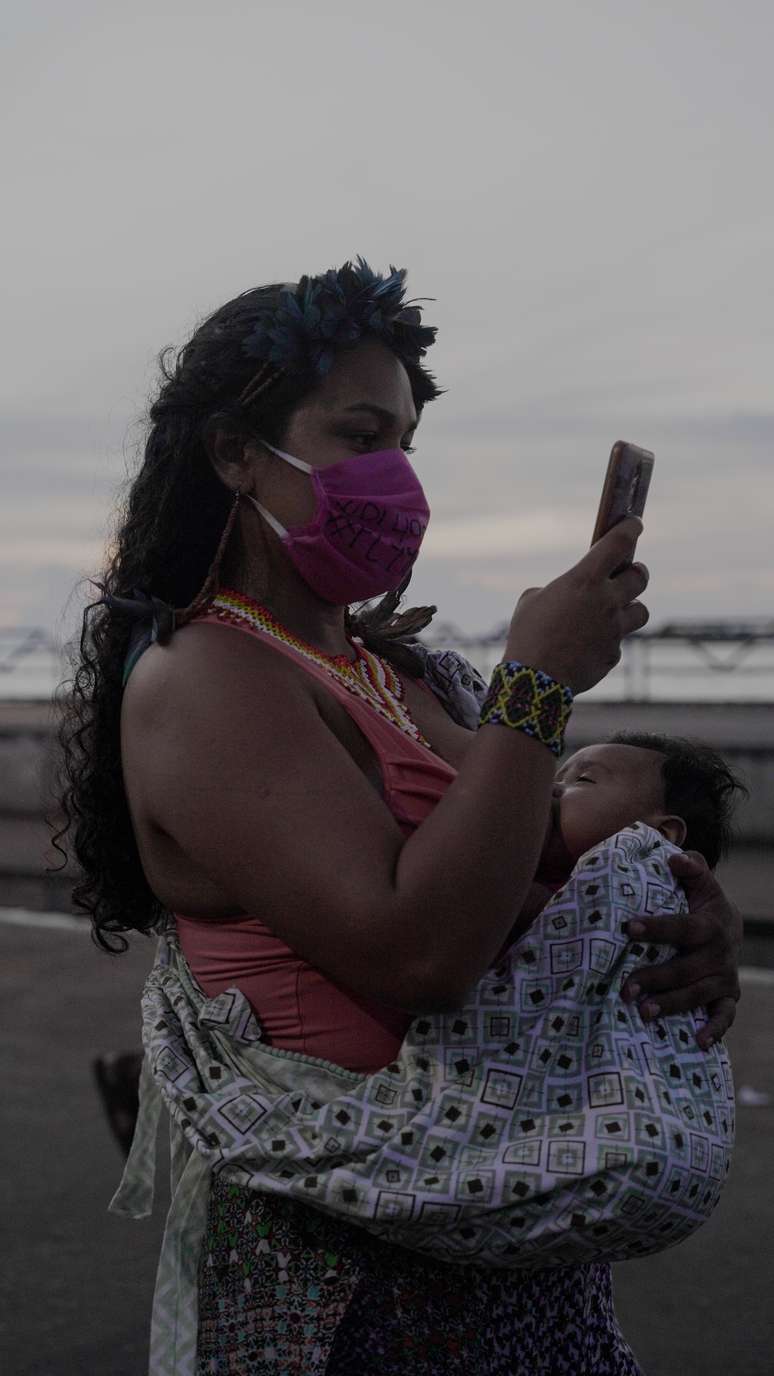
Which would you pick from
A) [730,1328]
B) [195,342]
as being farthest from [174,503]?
[730,1328]

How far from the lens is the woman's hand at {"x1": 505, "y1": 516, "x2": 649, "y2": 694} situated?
1.79m

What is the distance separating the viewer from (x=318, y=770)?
1748 millimetres

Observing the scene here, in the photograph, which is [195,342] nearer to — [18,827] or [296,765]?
[296,765]

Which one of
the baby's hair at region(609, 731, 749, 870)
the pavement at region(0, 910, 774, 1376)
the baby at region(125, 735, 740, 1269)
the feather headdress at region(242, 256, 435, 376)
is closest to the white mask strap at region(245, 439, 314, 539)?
the feather headdress at region(242, 256, 435, 376)

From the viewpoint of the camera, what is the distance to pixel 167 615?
1.94m

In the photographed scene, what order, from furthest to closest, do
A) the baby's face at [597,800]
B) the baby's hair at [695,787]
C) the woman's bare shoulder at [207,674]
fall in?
the baby's hair at [695,787] < the baby's face at [597,800] < the woman's bare shoulder at [207,674]

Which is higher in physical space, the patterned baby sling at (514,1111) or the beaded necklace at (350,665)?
the beaded necklace at (350,665)

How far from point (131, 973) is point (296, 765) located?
619 centimetres

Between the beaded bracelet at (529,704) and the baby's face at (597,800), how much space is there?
59cm

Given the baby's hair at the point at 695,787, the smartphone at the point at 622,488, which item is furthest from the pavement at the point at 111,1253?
the smartphone at the point at 622,488

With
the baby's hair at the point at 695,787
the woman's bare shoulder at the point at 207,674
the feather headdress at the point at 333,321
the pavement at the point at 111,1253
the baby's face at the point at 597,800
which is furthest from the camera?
the pavement at the point at 111,1253

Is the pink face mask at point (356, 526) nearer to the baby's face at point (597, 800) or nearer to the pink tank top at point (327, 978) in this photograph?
the pink tank top at point (327, 978)

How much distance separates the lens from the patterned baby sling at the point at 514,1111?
1693mm

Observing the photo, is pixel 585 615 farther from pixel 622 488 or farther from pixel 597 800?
pixel 597 800
